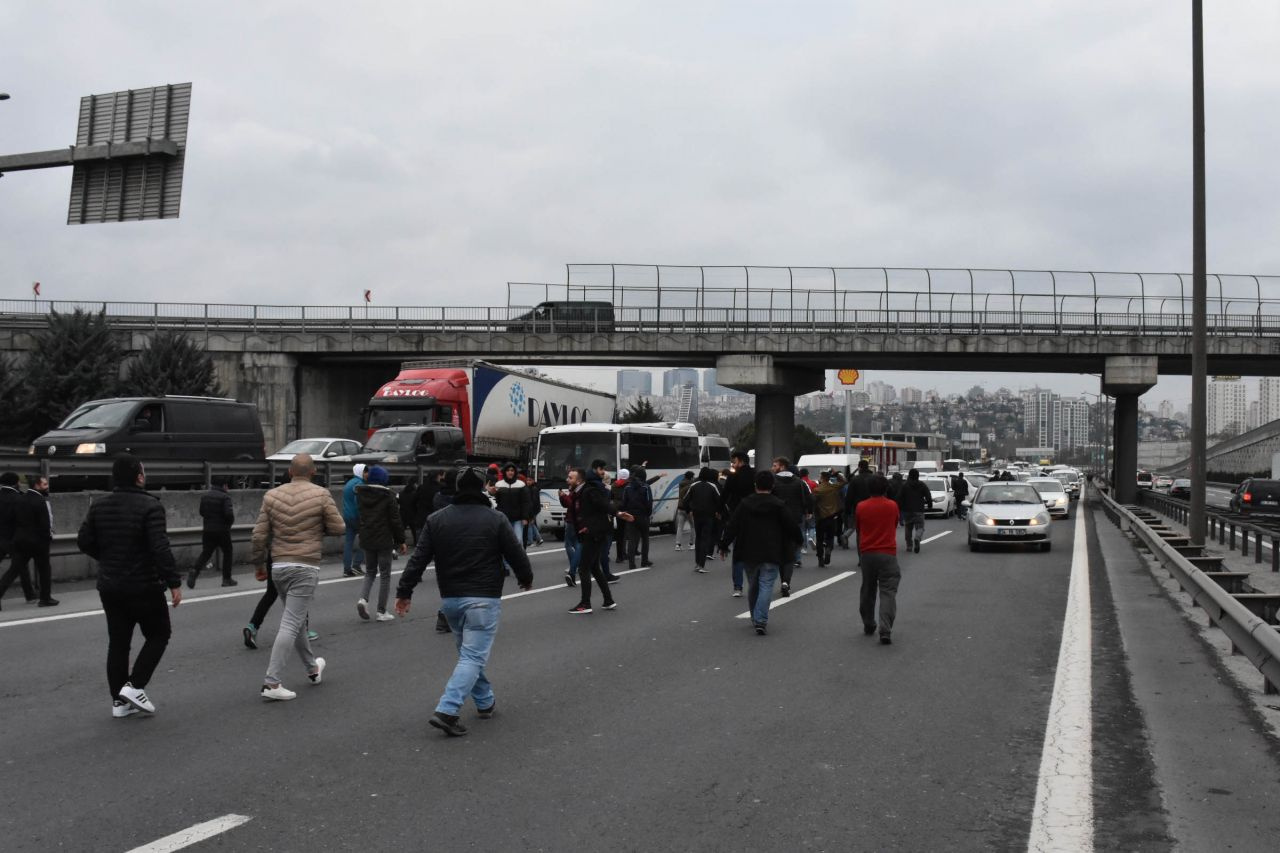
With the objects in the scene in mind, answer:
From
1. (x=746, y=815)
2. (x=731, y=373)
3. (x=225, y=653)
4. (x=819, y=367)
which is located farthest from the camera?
(x=819, y=367)

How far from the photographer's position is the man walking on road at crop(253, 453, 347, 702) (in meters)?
8.66

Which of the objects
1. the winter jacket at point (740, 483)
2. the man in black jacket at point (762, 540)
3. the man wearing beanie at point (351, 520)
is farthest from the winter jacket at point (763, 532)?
the winter jacket at point (740, 483)

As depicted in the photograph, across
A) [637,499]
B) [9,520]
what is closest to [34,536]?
[9,520]

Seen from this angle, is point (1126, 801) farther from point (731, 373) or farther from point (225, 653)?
point (731, 373)

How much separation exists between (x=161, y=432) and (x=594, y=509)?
12.0 meters

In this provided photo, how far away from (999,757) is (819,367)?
47.5 meters

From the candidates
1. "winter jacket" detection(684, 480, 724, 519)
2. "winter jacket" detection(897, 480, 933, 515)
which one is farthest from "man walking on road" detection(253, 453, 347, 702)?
"winter jacket" detection(897, 480, 933, 515)

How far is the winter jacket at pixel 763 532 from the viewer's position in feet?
39.1

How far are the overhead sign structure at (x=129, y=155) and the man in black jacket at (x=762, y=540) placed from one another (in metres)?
8.98

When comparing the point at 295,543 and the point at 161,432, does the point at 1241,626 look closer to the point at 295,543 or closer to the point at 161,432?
the point at 295,543

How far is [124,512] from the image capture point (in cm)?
772

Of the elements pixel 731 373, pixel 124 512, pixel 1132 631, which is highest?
pixel 731 373

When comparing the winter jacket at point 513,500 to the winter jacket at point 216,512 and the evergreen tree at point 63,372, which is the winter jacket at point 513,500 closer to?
the winter jacket at point 216,512

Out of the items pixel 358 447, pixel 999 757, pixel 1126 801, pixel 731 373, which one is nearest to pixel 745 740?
pixel 999 757
